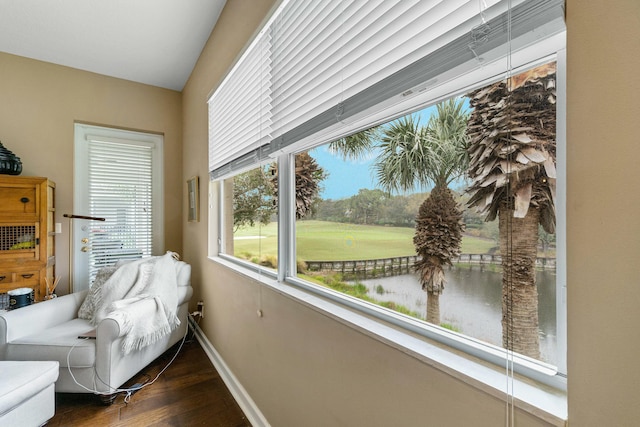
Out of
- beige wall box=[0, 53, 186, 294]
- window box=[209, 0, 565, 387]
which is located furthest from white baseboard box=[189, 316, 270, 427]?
beige wall box=[0, 53, 186, 294]

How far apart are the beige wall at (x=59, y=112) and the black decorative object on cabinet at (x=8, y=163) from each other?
324 mm

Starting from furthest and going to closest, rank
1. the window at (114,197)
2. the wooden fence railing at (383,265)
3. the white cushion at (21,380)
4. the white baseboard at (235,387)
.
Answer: the window at (114,197)
the white baseboard at (235,387)
the white cushion at (21,380)
the wooden fence railing at (383,265)

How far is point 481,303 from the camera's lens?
2.35 feet

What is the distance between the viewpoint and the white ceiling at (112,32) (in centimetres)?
214

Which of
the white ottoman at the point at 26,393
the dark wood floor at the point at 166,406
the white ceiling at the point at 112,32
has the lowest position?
the dark wood floor at the point at 166,406

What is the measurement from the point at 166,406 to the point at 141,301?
0.71 meters

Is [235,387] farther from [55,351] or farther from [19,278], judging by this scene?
[19,278]

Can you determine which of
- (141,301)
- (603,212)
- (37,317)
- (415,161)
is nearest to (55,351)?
(37,317)

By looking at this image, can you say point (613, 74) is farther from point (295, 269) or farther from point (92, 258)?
point (92, 258)

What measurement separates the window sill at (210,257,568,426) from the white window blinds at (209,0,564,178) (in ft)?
2.26

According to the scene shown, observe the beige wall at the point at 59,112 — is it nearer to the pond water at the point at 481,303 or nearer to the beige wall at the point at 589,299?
the beige wall at the point at 589,299

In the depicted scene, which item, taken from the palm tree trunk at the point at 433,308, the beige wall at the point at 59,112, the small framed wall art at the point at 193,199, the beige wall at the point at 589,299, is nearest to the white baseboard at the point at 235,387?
the beige wall at the point at 589,299

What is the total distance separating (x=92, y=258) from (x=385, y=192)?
3471 millimetres

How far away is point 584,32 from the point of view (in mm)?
476
